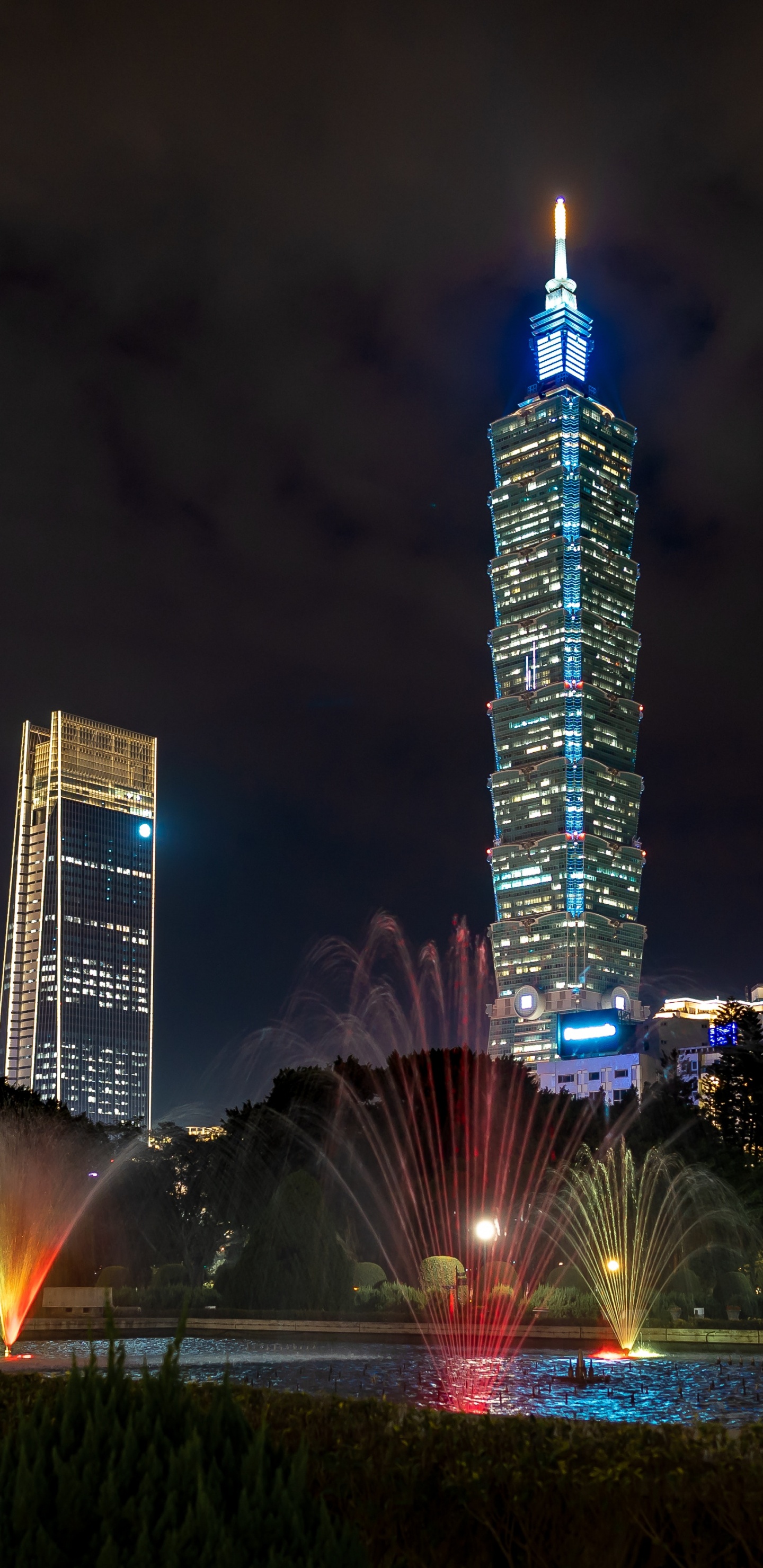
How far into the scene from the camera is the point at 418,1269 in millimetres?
49375

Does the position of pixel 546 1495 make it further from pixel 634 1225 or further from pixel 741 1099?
pixel 741 1099

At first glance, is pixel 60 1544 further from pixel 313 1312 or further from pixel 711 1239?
pixel 711 1239

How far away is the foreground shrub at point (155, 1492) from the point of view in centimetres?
698

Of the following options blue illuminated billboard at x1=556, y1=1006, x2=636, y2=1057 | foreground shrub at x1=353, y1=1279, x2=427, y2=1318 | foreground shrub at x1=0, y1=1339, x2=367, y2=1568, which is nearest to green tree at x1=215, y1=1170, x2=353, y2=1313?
foreground shrub at x1=353, y1=1279, x2=427, y2=1318

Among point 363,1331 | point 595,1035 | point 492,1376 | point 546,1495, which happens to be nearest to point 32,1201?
point 363,1331

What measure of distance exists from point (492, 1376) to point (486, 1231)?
27.1 metres

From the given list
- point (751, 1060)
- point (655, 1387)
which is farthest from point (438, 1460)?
point (751, 1060)

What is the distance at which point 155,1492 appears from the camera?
7.39 metres

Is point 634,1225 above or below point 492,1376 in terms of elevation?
above

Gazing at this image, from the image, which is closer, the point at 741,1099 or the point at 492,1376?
the point at 492,1376

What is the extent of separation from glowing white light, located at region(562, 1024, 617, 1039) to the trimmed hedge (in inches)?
6030

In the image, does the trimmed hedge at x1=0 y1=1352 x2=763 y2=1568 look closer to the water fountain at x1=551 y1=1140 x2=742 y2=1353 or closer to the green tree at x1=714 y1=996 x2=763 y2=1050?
the water fountain at x1=551 y1=1140 x2=742 y2=1353

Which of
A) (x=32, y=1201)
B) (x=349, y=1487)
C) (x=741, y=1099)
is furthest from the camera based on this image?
(x=741, y=1099)

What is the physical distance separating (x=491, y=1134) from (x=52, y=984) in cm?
13801
